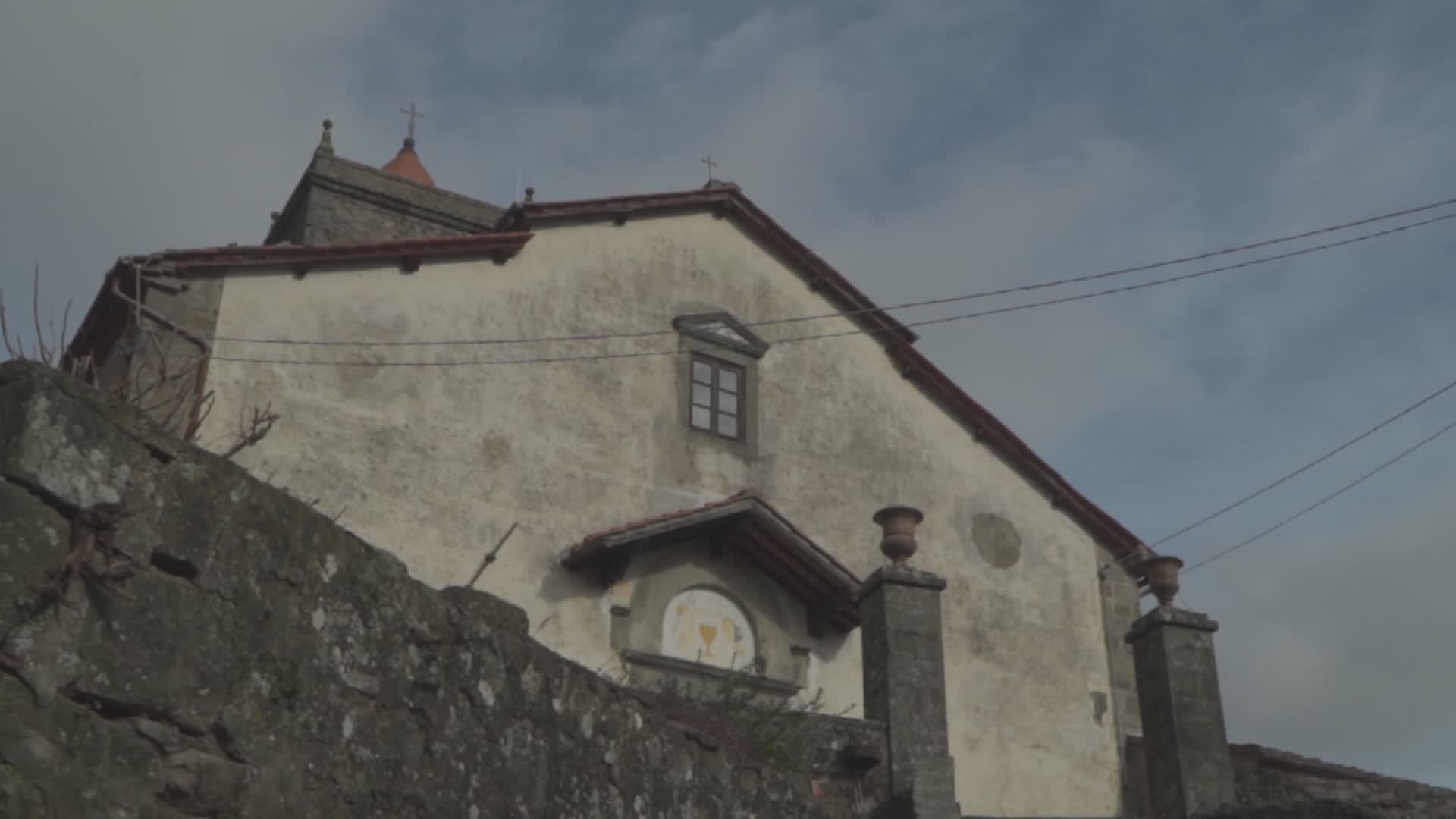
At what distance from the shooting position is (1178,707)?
12453 millimetres

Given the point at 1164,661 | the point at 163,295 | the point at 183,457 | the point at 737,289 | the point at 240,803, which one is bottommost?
the point at 240,803

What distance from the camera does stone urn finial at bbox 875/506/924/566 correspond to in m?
11.8

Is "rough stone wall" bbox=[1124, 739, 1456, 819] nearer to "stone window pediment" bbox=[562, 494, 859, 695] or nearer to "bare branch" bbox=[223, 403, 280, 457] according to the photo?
"stone window pediment" bbox=[562, 494, 859, 695]

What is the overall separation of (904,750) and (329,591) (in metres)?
7.16

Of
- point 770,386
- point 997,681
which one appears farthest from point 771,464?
point 997,681

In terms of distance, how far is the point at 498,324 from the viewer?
46.6 ft

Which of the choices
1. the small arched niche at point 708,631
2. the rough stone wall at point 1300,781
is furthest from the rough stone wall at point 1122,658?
the small arched niche at point 708,631

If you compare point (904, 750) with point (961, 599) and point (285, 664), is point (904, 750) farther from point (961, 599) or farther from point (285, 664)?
point (285, 664)

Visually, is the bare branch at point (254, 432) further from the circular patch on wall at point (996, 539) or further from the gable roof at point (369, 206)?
the gable roof at point (369, 206)

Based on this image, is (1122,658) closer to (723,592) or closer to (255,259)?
(723,592)

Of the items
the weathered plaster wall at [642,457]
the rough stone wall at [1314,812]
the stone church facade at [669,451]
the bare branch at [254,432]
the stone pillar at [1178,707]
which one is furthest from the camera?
the weathered plaster wall at [642,457]

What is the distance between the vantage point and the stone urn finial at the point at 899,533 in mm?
11828

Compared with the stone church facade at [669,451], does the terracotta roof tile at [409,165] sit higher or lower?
higher

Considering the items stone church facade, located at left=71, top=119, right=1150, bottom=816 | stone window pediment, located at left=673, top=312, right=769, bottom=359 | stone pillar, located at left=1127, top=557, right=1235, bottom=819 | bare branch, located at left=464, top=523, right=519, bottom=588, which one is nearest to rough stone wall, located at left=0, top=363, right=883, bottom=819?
stone church facade, located at left=71, top=119, right=1150, bottom=816
